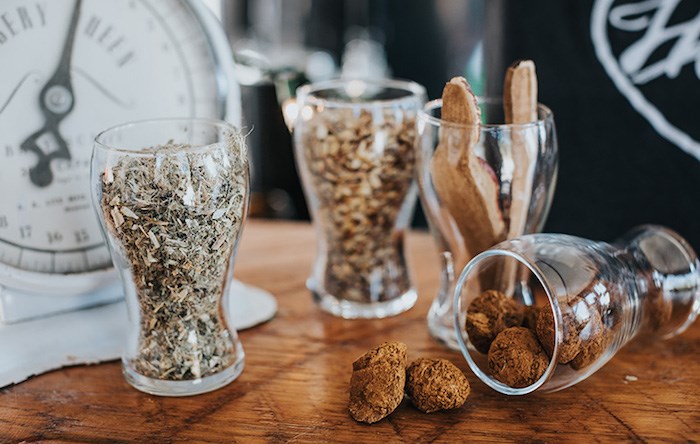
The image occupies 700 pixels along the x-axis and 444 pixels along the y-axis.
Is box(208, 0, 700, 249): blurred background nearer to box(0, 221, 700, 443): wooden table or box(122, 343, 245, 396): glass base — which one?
box(0, 221, 700, 443): wooden table

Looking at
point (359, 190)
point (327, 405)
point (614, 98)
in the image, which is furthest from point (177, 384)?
point (614, 98)

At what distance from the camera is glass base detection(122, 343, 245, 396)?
69 centimetres

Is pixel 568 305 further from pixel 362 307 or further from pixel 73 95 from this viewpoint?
pixel 73 95

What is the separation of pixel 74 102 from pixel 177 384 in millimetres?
248

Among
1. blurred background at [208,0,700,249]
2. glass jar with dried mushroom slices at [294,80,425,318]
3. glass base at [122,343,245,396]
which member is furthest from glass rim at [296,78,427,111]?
glass base at [122,343,245,396]

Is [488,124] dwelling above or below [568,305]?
above

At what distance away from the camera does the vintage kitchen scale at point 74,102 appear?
711 mm

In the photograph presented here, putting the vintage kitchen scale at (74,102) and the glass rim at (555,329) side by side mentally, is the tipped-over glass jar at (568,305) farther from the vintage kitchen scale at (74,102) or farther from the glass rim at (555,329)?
the vintage kitchen scale at (74,102)

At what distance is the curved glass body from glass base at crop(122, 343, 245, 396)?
0.66 feet

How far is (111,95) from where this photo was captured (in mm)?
757

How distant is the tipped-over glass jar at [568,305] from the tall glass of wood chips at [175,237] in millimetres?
188

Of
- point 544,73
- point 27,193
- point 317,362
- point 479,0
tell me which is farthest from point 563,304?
point 479,0

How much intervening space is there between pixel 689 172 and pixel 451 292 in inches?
10.4

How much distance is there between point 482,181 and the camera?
2.38 feet
